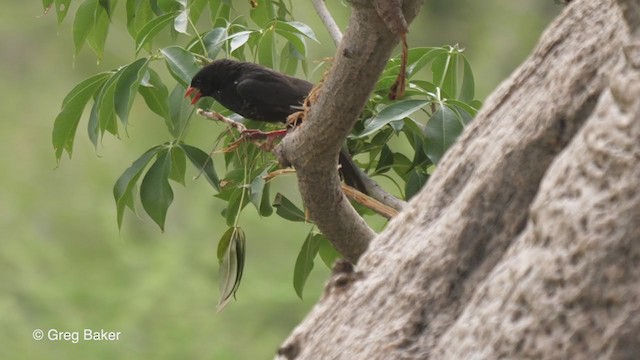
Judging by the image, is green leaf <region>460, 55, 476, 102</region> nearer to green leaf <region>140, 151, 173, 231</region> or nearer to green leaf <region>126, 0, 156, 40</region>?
green leaf <region>140, 151, 173, 231</region>

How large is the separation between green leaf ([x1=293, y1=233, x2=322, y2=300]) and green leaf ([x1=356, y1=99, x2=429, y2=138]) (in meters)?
0.43

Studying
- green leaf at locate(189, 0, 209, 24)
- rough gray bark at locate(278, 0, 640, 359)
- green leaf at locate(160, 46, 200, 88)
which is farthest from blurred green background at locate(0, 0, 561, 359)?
rough gray bark at locate(278, 0, 640, 359)

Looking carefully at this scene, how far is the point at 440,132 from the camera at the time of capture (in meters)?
1.93

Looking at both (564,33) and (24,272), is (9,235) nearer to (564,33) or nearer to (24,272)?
(24,272)

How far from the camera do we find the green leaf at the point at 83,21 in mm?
2338

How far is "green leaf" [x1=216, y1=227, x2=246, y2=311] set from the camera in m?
2.01

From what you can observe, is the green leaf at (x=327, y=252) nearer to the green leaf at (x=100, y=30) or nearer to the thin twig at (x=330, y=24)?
the thin twig at (x=330, y=24)

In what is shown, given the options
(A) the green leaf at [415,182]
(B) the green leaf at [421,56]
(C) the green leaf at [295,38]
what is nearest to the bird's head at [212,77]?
(C) the green leaf at [295,38]

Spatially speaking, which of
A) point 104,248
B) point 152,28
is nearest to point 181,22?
point 152,28

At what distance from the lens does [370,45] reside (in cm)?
150

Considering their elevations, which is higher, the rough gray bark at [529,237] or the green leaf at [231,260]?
the green leaf at [231,260]

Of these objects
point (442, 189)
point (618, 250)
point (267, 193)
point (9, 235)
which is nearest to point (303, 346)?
point (442, 189)

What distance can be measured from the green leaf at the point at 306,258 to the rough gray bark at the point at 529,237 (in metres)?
1.02

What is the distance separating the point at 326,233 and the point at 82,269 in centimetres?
696
